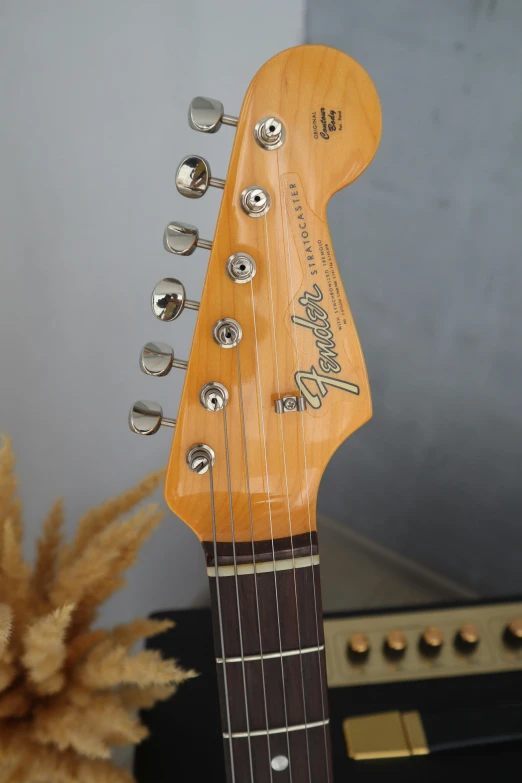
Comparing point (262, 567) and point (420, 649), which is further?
point (420, 649)

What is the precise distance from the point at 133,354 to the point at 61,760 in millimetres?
523

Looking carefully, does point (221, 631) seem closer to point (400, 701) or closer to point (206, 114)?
point (400, 701)

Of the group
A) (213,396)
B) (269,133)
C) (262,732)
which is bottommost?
(262,732)

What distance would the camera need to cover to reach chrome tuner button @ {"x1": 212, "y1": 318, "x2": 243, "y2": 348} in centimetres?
49

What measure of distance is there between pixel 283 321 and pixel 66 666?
1.26 ft

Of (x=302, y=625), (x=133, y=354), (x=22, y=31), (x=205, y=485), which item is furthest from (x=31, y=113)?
(x=302, y=625)

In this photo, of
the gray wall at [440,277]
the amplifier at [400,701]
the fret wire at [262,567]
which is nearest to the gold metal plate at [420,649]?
the amplifier at [400,701]

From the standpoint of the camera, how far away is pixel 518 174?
862mm

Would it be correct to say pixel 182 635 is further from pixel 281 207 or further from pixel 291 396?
pixel 281 207

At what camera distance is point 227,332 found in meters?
0.49

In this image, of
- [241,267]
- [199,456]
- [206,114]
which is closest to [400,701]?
[199,456]

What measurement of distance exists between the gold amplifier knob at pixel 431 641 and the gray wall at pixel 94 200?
506 mm

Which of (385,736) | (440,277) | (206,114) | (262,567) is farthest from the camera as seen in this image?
(440,277)

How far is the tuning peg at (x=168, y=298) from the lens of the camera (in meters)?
0.47
